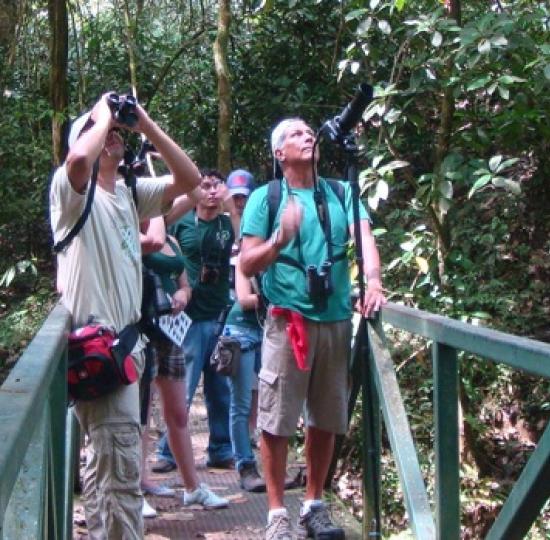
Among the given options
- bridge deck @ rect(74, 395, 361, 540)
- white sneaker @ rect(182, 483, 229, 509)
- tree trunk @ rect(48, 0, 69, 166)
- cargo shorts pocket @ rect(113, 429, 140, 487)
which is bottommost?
bridge deck @ rect(74, 395, 361, 540)

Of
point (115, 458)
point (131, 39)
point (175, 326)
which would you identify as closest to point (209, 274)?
point (175, 326)

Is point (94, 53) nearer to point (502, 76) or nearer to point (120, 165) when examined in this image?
point (502, 76)

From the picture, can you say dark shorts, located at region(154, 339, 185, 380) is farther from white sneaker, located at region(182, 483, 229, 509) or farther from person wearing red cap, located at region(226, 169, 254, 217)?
person wearing red cap, located at region(226, 169, 254, 217)

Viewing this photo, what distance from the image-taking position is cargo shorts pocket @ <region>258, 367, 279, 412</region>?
157 inches

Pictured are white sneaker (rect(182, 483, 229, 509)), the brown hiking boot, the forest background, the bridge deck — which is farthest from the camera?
the forest background

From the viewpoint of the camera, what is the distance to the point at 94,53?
12.1m

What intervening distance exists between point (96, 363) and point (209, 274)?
2271 millimetres

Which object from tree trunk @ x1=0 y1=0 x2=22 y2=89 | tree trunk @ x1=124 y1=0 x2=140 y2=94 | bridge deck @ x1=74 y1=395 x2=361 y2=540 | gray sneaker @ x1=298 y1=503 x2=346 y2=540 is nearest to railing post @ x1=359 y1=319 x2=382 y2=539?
gray sneaker @ x1=298 y1=503 x2=346 y2=540

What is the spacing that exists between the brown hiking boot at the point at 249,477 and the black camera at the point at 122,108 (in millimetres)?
2425

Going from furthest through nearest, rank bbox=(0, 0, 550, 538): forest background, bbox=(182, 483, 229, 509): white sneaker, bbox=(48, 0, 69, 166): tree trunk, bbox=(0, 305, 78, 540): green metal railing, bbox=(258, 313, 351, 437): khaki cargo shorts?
bbox=(48, 0, 69, 166): tree trunk
bbox=(0, 0, 550, 538): forest background
bbox=(182, 483, 229, 509): white sneaker
bbox=(258, 313, 351, 437): khaki cargo shorts
bbox=(0, 305, 78, 540): green metal railing

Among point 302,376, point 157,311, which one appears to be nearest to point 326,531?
point 302,376

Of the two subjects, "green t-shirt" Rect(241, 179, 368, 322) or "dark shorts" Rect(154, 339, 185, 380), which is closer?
"green t-shirt" Rect(241, 179, 368, 322)

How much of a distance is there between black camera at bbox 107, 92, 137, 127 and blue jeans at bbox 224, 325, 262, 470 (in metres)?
2.24

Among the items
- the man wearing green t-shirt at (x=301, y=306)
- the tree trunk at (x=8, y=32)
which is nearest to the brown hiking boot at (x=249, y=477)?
the man wearing green t-shirt at (x=301, y=306)
